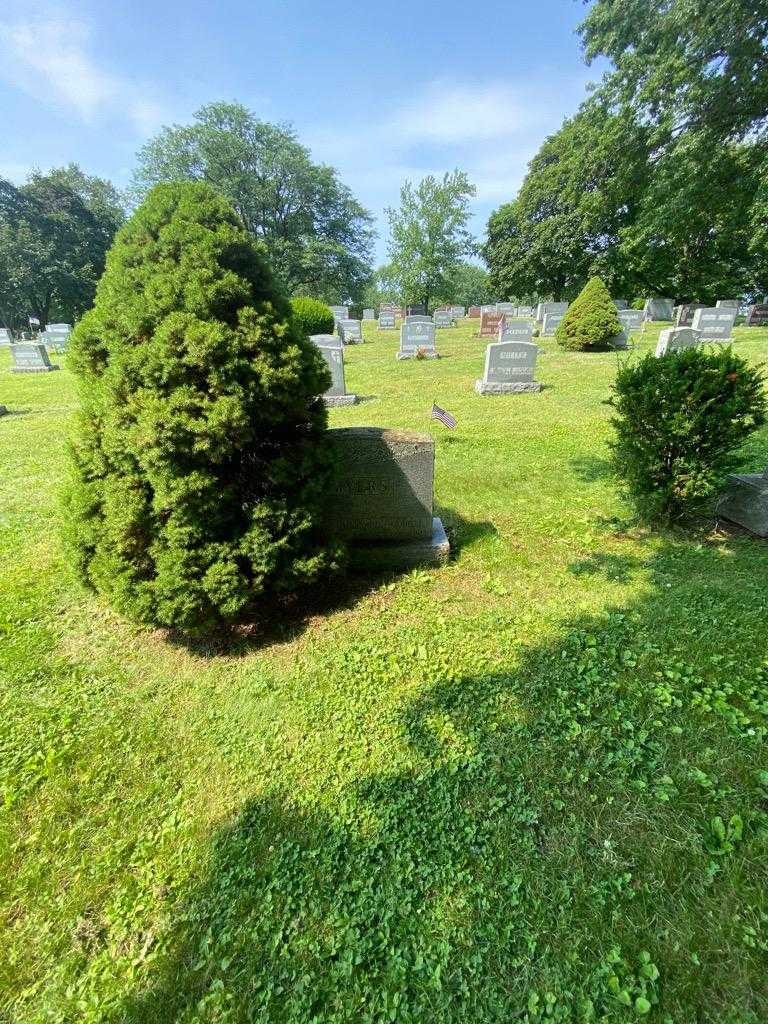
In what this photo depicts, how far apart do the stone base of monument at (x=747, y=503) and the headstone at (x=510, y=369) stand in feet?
20.9

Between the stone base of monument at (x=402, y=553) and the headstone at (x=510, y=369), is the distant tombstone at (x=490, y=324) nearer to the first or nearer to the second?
the headstone at (x=510, y=369)

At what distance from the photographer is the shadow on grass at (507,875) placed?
1435 mm

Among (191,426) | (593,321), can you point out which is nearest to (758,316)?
(593,321)

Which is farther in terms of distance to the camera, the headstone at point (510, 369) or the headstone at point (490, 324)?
the headstone at point (490, 324)

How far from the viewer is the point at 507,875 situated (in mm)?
1703

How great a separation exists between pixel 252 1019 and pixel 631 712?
206 centimetres

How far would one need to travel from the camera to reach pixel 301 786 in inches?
83.0

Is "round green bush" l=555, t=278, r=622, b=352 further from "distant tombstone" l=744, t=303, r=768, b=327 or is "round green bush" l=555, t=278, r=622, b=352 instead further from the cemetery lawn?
the cemetery lawn

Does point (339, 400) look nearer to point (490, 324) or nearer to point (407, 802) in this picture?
point (407, 802)

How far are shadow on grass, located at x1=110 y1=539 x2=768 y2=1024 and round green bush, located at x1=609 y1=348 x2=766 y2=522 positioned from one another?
5.57 feet

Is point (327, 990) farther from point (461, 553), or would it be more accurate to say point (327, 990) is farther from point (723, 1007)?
point (461, 553)

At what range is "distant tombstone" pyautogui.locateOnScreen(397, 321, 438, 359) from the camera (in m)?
15.3

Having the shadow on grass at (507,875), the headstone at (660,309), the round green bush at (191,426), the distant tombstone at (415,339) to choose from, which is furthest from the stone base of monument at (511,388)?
the headstone at (660,309)

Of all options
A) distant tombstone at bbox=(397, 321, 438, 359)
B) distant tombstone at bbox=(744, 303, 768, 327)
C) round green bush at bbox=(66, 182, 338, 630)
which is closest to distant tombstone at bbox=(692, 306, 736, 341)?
distant tombstone at bbox=(744, 303, 768, 327)
